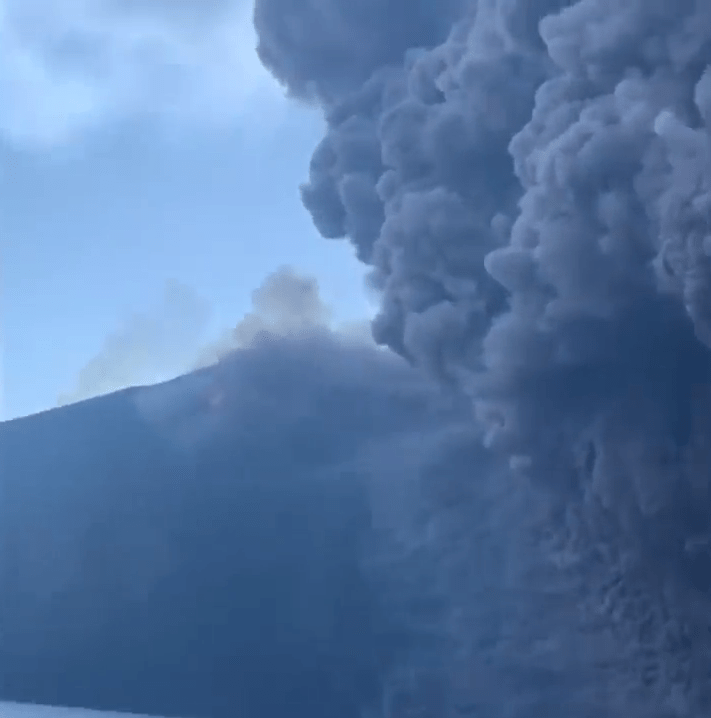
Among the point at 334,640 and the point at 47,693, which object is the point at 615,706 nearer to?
the point at 334,640

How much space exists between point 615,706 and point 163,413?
22040 mm

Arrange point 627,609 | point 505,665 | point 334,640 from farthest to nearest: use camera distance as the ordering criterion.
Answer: point 334,640
point 505,665
point 627,609

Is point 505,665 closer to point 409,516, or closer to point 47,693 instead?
point 409,516

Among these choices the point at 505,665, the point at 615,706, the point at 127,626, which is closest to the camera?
the point at 615,706

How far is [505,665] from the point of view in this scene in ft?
92.2

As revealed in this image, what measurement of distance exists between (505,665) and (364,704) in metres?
5.74

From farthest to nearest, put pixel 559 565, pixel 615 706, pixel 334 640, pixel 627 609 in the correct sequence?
1. pixel 334 640
2. pixel 559 565
3. pixel 615 706
4. pixel 627 609

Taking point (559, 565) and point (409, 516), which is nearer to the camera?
point (559, 565)

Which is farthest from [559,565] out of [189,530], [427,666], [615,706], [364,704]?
[189,530]

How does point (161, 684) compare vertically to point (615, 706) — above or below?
above

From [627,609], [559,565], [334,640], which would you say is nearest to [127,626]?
[334,640]

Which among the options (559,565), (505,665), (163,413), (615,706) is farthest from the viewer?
(163,413)

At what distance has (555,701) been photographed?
26531 mm

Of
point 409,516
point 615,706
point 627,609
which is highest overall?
point 409,516
